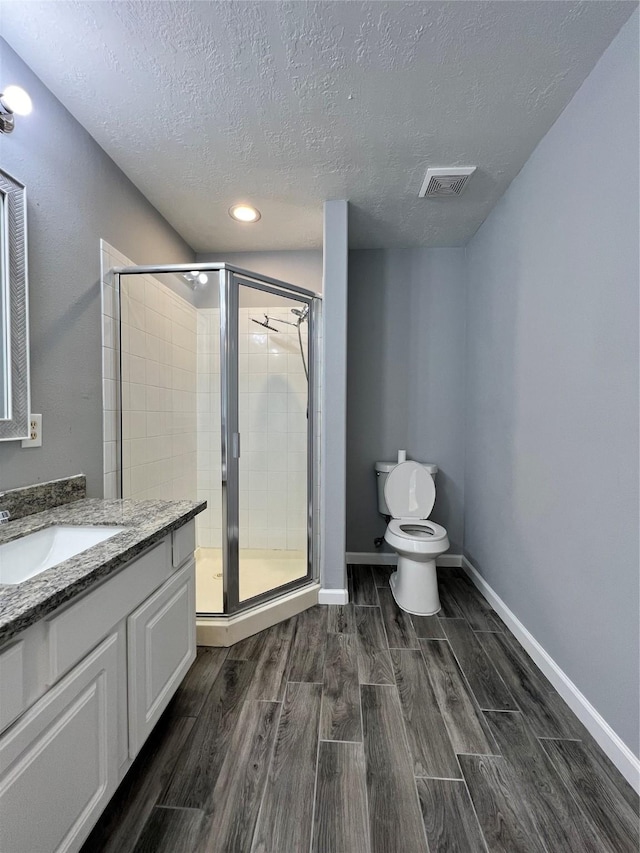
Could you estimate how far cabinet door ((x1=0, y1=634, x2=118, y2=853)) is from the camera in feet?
2.18

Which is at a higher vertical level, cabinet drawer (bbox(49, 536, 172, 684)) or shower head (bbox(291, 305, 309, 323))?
shower head (bbox(291, 305, 309, 323))

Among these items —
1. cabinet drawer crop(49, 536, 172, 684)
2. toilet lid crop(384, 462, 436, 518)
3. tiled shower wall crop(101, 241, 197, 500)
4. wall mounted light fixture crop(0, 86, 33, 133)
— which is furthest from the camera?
toilet lid crop(384, 462, 436, 518)

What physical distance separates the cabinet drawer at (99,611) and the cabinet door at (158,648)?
0.23 ft

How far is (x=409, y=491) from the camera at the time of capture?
2.55 m

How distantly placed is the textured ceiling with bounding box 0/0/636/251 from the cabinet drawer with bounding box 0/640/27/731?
5.90 feet

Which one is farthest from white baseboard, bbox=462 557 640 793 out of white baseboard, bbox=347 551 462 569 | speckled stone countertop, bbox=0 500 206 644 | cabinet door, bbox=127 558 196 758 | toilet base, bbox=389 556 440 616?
speckled stone countertop, bbox=0 500 206 644

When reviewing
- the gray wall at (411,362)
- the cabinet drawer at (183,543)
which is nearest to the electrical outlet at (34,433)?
the cabinet drawer at (183,543)

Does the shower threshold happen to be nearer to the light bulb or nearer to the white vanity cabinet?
the white vanity cabinet

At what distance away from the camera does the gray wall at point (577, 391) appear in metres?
1.17

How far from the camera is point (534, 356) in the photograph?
1.76 meters

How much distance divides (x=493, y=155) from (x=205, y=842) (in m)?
2.81

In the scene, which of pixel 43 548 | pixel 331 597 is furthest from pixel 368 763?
pixel 43 548

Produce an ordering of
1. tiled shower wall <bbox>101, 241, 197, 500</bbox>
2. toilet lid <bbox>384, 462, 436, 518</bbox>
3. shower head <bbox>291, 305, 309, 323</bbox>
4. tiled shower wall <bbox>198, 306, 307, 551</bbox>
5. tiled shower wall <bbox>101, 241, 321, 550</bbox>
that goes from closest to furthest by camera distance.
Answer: tiled shower wall <bbox>101, 241, 197, 500</bbox> → tiled shower wall <bbox>101, 241, 321, 550</bbox> → tiled shower wall <bbox>198, 306, 307, 551</bbox> → shower head <bbox>291, 305, 309, 323</bbox> → toilet lid <bbox>384, 462, 436, 518</bbox>

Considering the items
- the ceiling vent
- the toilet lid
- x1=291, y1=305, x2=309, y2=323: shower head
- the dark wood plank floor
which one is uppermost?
the ceiling vent
